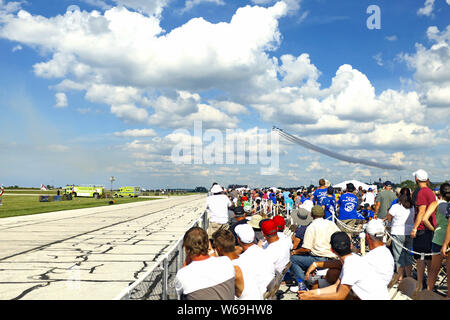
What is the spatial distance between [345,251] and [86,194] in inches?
2581

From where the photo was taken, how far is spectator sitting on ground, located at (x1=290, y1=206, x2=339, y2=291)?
633 cm

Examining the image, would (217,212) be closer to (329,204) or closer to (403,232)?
(329,204)

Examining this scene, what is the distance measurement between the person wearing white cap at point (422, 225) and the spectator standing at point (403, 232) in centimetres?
28

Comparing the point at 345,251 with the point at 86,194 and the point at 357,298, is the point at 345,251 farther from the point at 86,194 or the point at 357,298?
the point at 86,194

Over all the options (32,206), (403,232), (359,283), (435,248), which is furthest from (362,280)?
(32,206)

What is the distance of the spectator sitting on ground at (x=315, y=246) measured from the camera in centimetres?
633

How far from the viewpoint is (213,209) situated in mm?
8797

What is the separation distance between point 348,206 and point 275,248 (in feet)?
17.1

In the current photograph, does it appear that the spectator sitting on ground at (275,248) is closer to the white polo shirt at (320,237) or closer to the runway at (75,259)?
the white polo shirt at (320,237)

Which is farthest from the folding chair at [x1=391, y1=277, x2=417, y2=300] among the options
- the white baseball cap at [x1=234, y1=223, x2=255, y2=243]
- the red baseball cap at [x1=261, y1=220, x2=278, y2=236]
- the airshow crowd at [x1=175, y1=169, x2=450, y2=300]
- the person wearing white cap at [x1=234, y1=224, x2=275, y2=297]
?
the red baseball cap at [x1=261, y1=220, x2=278, y2=236]

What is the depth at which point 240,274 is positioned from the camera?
3805 millimetres

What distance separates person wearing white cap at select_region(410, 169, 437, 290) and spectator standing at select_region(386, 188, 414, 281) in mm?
281

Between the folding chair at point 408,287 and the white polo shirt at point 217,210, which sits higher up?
the white polo shirt at point 217,210

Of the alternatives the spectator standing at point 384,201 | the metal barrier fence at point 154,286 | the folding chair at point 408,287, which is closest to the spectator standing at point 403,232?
the folding chair at point 408,287
